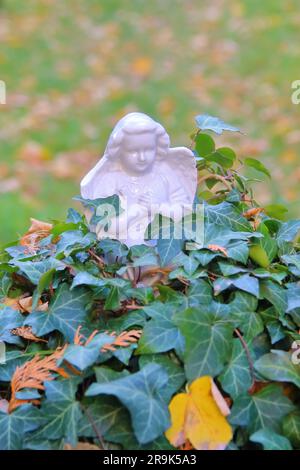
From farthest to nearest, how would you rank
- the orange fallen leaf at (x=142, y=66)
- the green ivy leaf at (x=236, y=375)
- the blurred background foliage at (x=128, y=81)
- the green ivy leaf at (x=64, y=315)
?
the orange fallen leaf at (x=142, y=66) → the blurred background foliage at (x=128, y=81) → the green ivy leaf at (x=64, y=315) → the green ivy leaf at (x=236, y=375)

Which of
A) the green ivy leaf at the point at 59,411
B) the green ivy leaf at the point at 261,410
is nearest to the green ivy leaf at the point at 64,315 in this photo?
the green ivy leaf at the point at 59,411

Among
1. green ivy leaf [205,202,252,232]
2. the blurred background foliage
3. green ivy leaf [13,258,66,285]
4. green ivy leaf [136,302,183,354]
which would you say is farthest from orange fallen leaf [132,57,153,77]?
green ivy leaf [136,302,183,354]

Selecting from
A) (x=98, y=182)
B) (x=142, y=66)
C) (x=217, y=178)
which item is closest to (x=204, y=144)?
(x=217, y=178)

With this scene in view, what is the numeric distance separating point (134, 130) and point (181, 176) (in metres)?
0.22

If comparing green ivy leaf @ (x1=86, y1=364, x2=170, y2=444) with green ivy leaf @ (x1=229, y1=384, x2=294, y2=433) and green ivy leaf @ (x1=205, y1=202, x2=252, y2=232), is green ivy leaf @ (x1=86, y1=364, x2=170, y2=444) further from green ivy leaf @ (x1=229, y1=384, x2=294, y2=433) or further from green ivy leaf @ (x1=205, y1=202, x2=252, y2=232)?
green ivy leaf @ (x1=205, y1=202, x2=252, y2=232)

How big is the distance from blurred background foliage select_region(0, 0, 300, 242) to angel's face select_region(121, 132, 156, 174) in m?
1.96

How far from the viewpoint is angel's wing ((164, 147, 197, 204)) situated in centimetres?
196

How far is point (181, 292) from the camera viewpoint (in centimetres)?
169

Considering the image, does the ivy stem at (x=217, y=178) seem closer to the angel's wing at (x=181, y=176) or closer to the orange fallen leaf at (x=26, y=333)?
the angel's wing at (x=181, y=176)

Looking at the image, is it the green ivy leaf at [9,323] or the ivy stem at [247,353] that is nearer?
the ivy stem at [247,353]

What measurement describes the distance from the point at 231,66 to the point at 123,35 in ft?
5.05

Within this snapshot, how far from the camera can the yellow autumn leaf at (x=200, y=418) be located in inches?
57.3

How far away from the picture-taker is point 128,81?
6.48 metres

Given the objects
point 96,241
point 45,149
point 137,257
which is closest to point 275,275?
point 137,257
